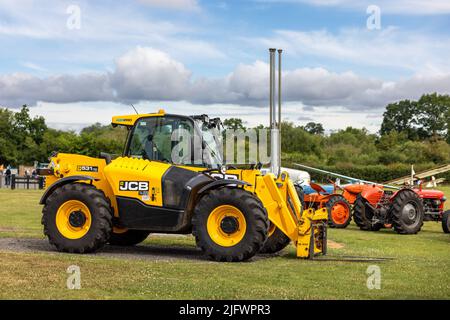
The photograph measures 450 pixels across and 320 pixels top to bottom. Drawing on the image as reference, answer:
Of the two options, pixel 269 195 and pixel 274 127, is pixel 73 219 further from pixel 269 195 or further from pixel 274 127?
pixel 274 127

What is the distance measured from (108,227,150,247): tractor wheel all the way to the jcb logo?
2099mm

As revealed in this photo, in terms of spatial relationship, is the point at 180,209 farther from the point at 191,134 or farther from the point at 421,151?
the point at 421,151

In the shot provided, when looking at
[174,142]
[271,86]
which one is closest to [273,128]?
[271,86]

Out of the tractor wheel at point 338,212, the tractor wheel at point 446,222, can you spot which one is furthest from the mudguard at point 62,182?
the tractor wheel at point 446,222

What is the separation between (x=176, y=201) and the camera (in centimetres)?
1334

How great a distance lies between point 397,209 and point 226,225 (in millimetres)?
9951

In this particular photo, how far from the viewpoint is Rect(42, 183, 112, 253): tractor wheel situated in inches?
535

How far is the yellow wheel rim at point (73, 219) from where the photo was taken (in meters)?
13.8

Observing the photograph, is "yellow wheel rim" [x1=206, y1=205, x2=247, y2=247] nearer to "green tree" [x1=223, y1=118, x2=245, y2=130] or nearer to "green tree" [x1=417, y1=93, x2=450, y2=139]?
"green tree" [x1=223, y1=118, x2=245, y2=130]

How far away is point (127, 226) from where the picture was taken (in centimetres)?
1382

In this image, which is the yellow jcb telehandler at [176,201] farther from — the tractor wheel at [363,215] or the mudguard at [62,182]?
the tractor wheel at [363,215]

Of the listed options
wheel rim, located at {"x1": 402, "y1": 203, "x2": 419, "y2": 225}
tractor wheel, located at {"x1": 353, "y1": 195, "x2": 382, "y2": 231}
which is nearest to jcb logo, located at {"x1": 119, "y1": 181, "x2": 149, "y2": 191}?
wheel rim, located at {"x1": 402, "y1": 203, "x2": 419, "y2": 225}

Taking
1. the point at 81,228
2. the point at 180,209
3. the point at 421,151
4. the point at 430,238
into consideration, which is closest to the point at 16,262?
the point at 81,228
